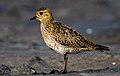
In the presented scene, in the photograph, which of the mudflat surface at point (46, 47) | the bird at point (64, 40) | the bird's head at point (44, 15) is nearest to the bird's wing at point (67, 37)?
the bird at point (64, 40)

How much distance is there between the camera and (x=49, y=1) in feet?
91.7

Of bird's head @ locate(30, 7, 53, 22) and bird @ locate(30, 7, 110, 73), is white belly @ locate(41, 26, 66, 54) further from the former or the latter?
bird's head @ locate(30, 7, 53, 22)

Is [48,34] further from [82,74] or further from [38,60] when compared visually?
[38,60]

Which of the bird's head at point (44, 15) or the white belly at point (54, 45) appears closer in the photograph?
the white belly at point (54, 45)

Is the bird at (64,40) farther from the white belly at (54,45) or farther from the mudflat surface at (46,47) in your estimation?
the mudflat surface at (46,47)

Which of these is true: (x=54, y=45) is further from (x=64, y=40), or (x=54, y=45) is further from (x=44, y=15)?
Answer: (x=44, y=15)

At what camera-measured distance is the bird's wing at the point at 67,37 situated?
12836 mm

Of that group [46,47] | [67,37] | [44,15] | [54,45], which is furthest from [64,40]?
[46,47]

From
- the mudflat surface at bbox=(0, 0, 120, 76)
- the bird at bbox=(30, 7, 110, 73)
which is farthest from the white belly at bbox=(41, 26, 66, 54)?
the mudflat surface at bbox=(0, 0, 120, 76)

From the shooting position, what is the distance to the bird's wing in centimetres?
1284

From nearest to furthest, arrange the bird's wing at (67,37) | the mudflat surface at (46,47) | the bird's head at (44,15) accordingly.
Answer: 1. the bird's wing at (67,37)
2. the bird's head at (44,15)
3. the mudflat surface at (46,47)

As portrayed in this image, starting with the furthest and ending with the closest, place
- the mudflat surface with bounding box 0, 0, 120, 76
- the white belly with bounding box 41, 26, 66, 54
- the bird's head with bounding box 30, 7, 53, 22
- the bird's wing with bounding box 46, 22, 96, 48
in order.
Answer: the mudflat surface with bounding box 0, 0, 120, 76 → the bird's head with bounding box 30, 7, 53, 22 → the bird's wing with bounding box 46, 22, 96, 48 → the white belly with bounding box 41, 26, 66, 54

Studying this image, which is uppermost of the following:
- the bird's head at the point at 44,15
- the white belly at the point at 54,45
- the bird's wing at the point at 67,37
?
the bird's head at the point at 44,15

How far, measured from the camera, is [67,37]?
12930mm
